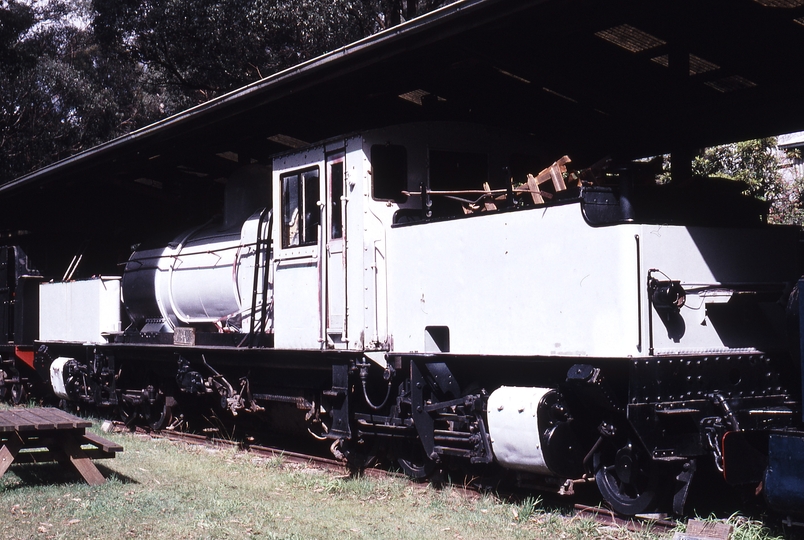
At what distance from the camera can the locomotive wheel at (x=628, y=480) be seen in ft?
19.8

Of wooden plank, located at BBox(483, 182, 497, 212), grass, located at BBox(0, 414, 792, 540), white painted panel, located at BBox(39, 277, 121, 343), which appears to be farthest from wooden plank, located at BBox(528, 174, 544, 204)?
white painted panel, located at BBox(39, 277, 121, 343)

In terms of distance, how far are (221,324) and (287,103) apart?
282 cm

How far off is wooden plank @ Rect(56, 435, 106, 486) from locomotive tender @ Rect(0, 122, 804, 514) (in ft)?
6.63

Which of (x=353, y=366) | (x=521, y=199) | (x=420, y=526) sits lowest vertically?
(x=420, y=526)

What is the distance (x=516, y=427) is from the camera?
641 cm

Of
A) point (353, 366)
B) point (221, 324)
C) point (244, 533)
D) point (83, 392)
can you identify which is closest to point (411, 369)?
point (353, 366)

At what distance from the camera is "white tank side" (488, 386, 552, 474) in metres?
6.32

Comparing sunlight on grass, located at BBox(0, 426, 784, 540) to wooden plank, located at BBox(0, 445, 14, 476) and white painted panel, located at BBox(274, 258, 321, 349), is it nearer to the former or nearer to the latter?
wooden plank, located at BBox(0, 445, 14, 476)

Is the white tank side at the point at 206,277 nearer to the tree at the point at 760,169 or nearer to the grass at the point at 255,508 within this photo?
the grass at the point at 255,508

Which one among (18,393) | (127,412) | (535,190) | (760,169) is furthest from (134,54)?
(535,190)

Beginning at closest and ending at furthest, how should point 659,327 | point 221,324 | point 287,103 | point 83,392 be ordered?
point 659,327, point 287,103, point 221,324, point 83,392

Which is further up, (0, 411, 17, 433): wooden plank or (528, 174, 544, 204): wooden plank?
(528, 174, 544, 204): wooden plank

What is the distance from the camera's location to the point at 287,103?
8.77m

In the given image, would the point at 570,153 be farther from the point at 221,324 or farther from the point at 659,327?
the point at 221,324
